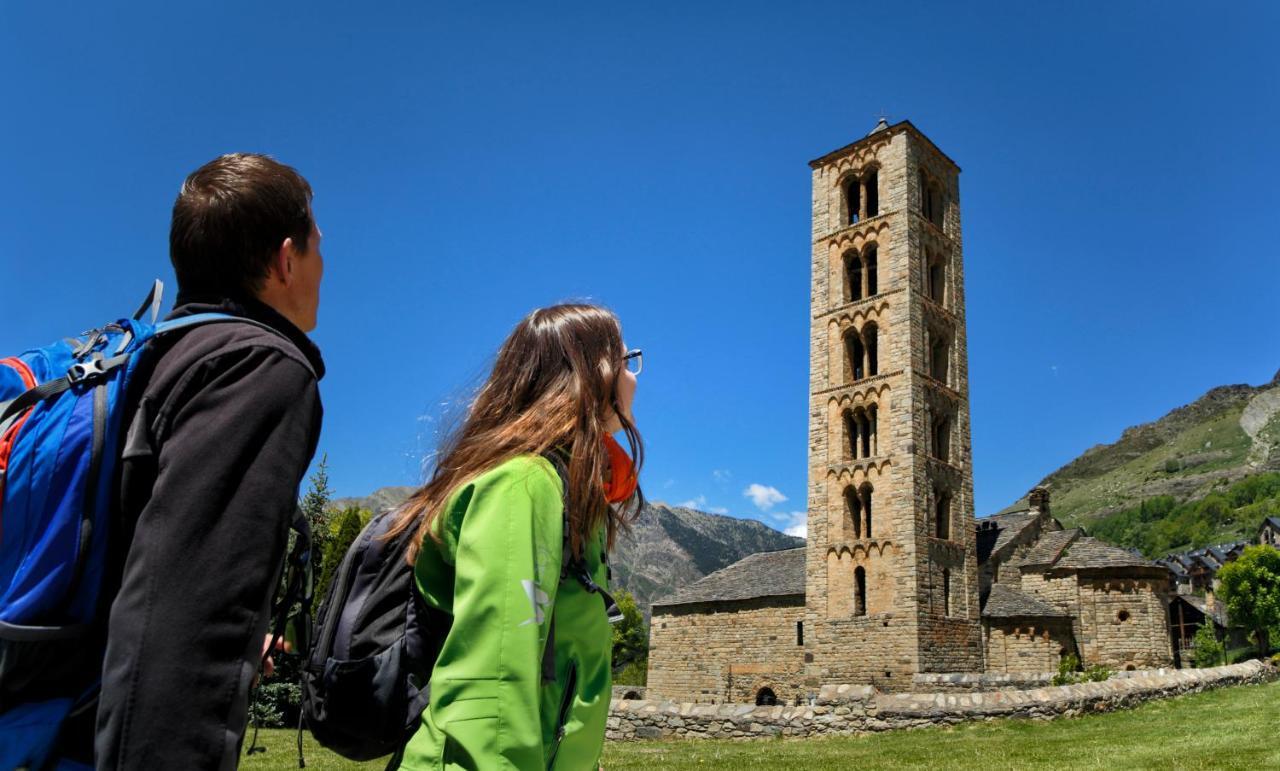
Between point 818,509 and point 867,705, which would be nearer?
point 867,705

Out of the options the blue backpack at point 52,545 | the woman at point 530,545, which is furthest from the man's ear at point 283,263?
the woman at point 530,545

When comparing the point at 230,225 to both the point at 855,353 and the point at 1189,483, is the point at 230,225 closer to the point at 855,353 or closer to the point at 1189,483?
the point at 855,353

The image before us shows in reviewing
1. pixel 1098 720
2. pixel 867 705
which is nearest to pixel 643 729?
pixel 867 705

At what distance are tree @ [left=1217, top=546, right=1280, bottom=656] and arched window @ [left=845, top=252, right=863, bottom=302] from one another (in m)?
38.3

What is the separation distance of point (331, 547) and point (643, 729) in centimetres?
746

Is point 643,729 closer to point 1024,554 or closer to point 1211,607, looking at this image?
point 1024,554

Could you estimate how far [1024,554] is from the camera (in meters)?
34.4

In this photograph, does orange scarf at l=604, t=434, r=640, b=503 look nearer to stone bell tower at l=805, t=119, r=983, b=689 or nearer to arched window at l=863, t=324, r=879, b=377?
stone bell tower at l=805, t=119, r=983, b=689

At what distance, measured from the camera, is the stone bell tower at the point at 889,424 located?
97.7ft

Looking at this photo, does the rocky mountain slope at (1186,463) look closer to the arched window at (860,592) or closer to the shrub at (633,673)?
the shrub at (633,673)

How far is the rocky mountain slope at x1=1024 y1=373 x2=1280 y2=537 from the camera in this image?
144 metres

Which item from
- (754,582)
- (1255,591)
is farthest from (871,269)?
(1255,591)

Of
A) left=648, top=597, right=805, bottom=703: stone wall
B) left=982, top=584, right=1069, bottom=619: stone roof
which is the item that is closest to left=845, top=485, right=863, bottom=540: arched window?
left=648, top=597, right=805, bottom=703: stone wall

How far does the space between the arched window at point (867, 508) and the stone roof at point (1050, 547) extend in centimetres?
701
